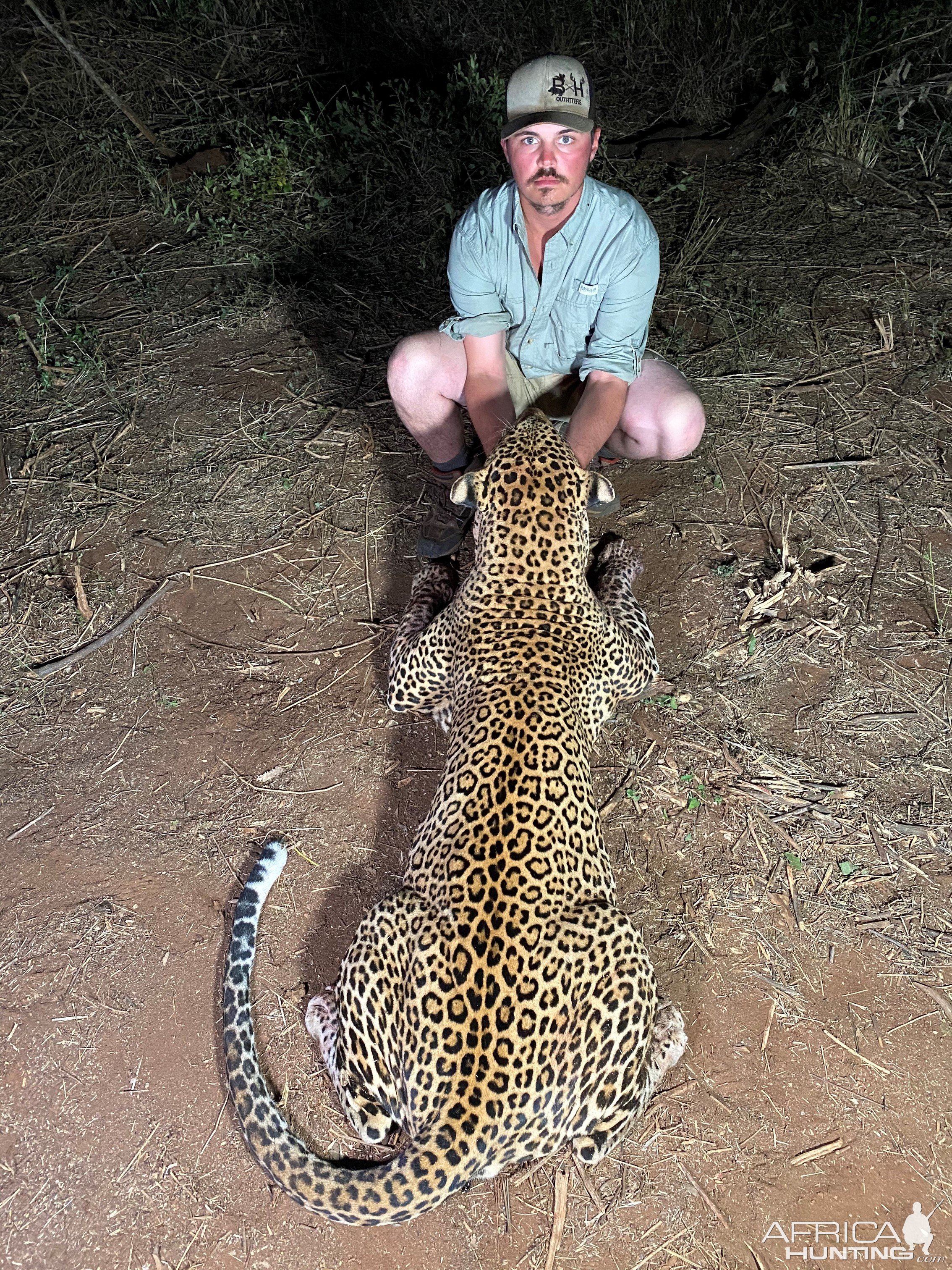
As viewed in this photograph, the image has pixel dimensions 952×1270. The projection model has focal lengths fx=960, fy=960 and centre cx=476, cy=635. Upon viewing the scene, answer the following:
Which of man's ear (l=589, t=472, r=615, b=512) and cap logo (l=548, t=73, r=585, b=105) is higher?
cap logo (l=548, t=73, r=585, b=105)

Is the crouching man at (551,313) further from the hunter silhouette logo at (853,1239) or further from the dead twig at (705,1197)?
the hunter silhouette logo at (853,1239)

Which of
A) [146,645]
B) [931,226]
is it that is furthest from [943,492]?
[146,645]

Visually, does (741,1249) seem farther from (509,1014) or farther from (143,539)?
(143,539)

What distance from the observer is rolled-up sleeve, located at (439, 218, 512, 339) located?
15.8ft

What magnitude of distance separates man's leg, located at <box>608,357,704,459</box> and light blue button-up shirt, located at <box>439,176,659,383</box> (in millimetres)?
176

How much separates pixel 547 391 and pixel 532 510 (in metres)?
1.59

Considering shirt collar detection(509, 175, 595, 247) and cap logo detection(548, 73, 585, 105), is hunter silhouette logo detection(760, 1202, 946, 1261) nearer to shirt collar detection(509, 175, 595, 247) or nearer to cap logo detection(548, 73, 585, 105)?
shirt collar detection(509, 175, 595, 247)

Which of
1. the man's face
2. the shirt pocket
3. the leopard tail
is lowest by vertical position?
the leopard tail

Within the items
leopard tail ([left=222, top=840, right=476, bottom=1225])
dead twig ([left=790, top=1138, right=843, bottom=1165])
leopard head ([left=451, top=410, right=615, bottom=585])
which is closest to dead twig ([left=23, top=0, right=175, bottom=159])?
leopard head ([left=451, top=410, right=615, bottom=585])

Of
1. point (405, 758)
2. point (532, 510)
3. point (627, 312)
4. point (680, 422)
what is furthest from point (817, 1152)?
point (627, 312)

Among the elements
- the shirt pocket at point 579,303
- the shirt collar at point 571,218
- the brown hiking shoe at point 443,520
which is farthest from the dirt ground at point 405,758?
the shirt collar at point 571,218

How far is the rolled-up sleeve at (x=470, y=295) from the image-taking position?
190 inches

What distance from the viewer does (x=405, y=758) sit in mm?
4688

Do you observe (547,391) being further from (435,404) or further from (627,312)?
(627,312)
